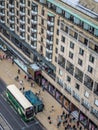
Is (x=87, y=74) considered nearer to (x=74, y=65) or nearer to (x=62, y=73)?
(x=74, y=65)

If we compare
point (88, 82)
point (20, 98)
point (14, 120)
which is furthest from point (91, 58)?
point (14, 120)

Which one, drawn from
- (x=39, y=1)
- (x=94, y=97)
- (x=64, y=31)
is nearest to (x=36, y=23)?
(x=39, y=1)

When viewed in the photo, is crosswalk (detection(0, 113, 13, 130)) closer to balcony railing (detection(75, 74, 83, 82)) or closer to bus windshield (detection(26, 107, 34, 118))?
bus windshield (detection(26, 107, 34, 118))

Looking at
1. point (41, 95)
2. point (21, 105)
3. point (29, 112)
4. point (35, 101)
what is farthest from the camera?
point (41, 95)

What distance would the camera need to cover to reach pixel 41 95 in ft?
344

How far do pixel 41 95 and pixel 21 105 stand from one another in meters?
14.0

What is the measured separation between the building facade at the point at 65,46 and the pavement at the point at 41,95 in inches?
76.8

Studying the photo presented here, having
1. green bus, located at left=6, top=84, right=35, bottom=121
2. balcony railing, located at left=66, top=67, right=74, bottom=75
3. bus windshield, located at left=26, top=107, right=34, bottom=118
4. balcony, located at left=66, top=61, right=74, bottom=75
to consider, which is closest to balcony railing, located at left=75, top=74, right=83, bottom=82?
balcony, located at left=66, top=61, right=74, bottom=75

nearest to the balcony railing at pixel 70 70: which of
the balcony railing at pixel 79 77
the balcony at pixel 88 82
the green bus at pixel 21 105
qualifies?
the balcony railing at pixel 79 77

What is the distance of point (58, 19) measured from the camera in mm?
93500

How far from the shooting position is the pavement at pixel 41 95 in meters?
94.4

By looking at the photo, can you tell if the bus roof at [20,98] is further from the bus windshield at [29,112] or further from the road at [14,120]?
the road at [14,120]

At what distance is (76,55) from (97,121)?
1719 centimetres

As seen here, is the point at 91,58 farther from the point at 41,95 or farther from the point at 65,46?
the point at 41,95
